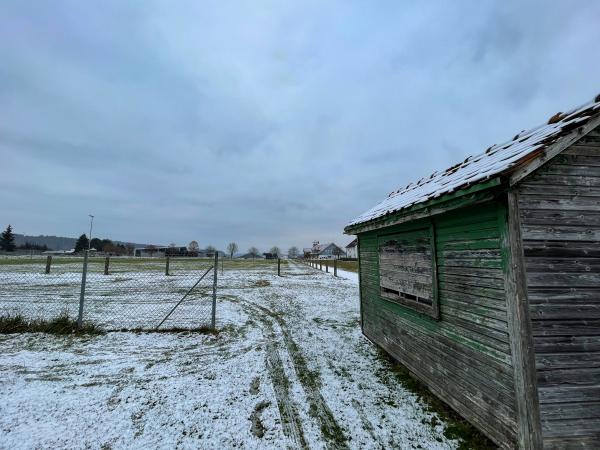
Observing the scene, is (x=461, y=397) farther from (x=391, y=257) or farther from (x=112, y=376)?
(x=112, y=376)

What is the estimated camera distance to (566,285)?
9.45ft

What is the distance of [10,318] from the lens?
7355mm

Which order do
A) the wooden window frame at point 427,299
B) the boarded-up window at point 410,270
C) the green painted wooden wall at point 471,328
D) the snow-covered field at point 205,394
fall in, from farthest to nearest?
1. the boarded-up window at point 410,270
2. the wooden window frame at point 427,299
3. the snow-covered field at point 205,394
4. the green painted wooden wall at point 471,328

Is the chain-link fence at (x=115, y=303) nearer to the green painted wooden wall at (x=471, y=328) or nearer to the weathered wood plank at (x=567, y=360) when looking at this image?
the green painted wooden wall at (x=471, y=328)

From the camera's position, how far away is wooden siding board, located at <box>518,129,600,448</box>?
8.94ft

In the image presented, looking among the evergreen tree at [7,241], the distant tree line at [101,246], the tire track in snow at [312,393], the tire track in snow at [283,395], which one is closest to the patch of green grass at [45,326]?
the tire track in snow at [283,395]

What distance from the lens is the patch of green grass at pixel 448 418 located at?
3262mm

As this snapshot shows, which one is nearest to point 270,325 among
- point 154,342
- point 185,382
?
point 154,342

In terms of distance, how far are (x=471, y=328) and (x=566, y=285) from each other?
108cm

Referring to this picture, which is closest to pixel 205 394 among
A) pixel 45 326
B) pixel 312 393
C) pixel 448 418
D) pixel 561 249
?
pixel 312 393

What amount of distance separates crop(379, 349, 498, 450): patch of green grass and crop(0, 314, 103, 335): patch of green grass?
293 inches

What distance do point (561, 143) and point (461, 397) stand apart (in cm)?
325

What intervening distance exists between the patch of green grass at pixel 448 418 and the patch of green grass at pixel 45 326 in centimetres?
744

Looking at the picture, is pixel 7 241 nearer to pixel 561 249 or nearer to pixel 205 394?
pixel 205 394
